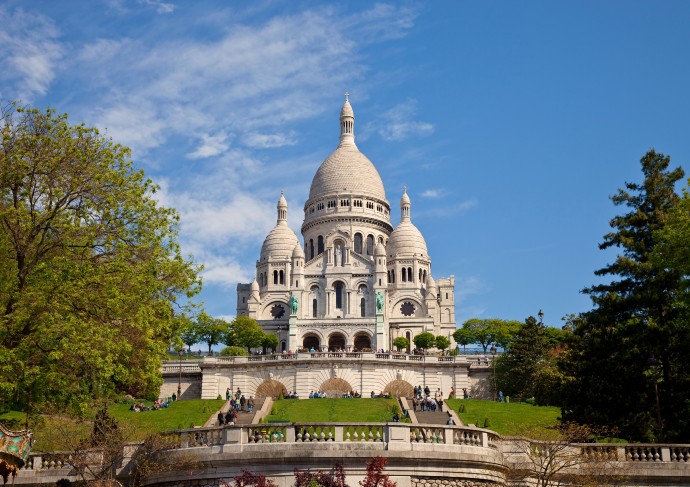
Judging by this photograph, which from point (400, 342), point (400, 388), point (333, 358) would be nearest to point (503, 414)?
point (400, 388)

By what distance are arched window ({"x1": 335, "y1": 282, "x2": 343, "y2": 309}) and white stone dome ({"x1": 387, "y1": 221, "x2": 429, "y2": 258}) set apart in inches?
371

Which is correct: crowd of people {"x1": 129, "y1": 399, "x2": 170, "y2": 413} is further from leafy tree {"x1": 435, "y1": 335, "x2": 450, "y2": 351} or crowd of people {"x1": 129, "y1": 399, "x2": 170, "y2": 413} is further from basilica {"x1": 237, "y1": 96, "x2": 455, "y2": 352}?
leafy tree {"x1": 435, "y1": 335, "x2": 450, "y2": 351}

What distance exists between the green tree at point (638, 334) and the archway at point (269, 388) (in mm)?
27420

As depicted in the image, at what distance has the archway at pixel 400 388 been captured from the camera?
65.2 meters

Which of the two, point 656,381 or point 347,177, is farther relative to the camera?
point 347,177

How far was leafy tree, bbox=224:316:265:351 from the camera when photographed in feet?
298

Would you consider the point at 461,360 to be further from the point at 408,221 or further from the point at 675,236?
the point at 408,221

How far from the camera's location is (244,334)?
299ft

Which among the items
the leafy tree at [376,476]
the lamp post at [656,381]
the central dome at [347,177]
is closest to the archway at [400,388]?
the lamp post at [656,381]

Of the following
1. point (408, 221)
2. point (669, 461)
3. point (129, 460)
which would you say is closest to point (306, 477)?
point (129, 460)

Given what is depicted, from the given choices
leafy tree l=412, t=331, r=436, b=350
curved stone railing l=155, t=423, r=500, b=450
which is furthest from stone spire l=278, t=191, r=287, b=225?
curved stone railing l=155, t=423, r=500, b=450

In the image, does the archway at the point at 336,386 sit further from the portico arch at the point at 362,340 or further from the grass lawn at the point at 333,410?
the portico arch at the point at 362,340

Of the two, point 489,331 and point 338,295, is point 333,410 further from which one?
point 338,295

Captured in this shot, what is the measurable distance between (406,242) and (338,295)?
12228 mm
